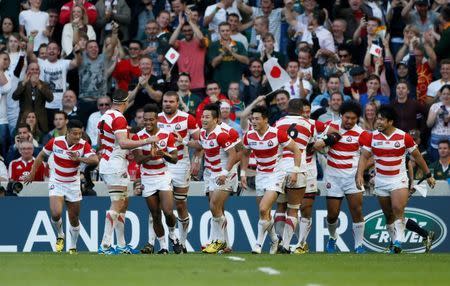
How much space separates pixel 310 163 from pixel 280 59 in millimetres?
5725

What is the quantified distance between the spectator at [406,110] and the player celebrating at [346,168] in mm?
3396

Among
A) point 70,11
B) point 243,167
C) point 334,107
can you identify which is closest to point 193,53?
point 70,11

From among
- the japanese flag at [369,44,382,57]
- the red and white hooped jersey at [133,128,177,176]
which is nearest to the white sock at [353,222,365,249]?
the red and white hooped jersey at [133,128,177,176]

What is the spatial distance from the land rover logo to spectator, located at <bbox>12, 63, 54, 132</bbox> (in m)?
7.10

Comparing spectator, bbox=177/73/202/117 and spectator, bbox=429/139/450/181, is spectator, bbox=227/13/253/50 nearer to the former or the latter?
spectator, bbox=177/73/202/117

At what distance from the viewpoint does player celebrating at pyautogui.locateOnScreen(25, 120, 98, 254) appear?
2205cm

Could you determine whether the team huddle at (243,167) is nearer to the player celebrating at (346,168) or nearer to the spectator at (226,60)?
the player celebrating at (346,168)

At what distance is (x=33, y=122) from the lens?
26.7 metres

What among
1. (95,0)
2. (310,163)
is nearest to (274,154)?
(310,163)

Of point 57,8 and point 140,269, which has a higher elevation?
point 57,8

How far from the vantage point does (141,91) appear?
1083 inches

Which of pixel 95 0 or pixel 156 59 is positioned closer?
pixel 156 59

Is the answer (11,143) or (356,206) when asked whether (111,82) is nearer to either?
(11,143)

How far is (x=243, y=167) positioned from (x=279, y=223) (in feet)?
3.71
